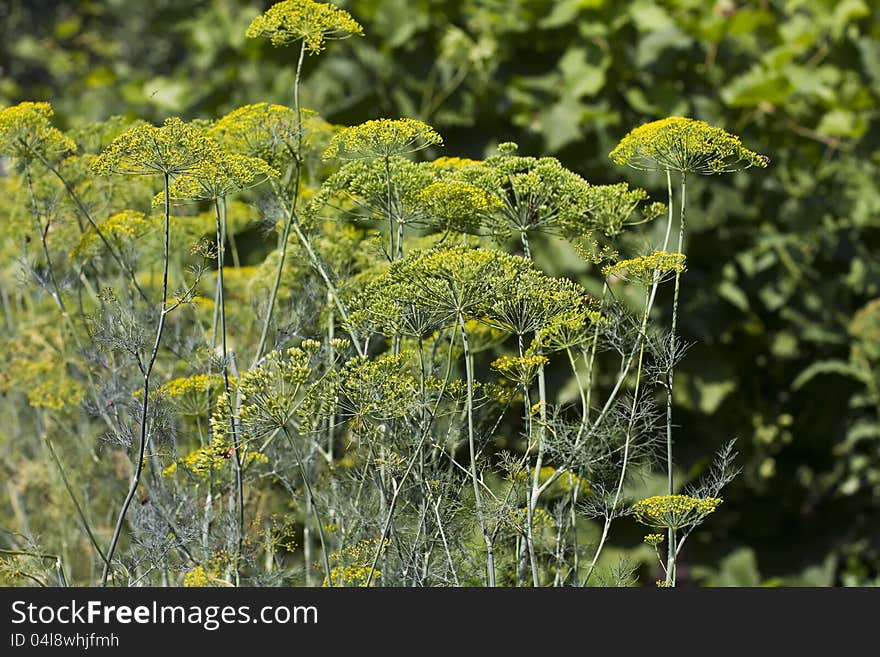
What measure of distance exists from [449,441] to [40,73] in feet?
17.3

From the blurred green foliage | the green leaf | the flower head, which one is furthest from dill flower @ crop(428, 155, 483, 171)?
the green leaf

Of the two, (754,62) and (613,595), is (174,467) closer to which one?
(613,595)

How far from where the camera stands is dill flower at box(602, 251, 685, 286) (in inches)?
59.1

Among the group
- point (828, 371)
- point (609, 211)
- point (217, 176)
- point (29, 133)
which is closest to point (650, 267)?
point (609, 211)

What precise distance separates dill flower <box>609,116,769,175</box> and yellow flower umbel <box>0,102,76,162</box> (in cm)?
87

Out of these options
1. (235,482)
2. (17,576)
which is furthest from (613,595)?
(17,576)

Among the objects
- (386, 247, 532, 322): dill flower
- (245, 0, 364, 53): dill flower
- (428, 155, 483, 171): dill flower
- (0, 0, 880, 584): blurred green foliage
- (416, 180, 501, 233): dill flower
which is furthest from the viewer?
(0, 0, 880, 584): blurred green foliage

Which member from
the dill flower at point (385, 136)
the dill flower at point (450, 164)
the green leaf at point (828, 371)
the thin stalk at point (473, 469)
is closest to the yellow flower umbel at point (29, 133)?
the dill flower at point (385, 136)

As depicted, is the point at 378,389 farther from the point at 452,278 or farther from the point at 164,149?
the point at 164,149

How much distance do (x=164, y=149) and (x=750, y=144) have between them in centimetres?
251

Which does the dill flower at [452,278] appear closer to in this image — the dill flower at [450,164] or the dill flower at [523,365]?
the dill flower at [523,365]

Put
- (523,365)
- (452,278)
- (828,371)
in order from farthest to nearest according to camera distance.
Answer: (828,371) < (523,365) < (452,278)

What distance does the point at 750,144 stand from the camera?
11.6 ft

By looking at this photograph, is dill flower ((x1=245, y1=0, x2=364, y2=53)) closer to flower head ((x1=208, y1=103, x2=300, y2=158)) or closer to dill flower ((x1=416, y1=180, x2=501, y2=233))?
flower head ((x1=208, y1=103, x2=300, y2=158))
